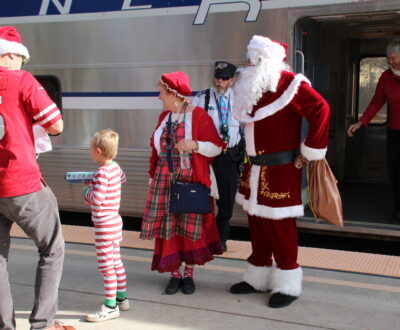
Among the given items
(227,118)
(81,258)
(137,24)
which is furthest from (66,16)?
(81,258)

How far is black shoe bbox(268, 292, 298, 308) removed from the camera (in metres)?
3.21

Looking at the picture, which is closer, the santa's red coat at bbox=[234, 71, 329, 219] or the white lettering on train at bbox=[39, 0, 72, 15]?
the santa's red coat at bbox=[234, 71, 329, 219]

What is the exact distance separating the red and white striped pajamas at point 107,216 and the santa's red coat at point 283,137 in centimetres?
87

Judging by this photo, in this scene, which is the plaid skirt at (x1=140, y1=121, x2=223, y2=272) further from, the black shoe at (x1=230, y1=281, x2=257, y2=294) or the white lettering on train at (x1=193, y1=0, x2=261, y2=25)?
the white lettering on train at (x1=193, y1=0, x2=261, y2=25)

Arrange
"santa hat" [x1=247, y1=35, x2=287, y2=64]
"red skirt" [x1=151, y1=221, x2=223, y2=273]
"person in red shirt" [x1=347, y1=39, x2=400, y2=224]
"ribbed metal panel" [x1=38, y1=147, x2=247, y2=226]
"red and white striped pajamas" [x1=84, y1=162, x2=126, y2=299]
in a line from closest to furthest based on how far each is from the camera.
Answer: "red and white striped pajamas" [x1=84, y1=162, x2=126, y2=299] → "santa hat" [x1=247, y1=35, x2=287, y2=64] → "red skirt" [x1=151, y1=221, x2=223, y2=273] → "person in red shirt" [x1=347, y1=39, x2=400, y2=224] → "ribbed metal panel" [x1=38, y1=147, x2=247, y2=226]

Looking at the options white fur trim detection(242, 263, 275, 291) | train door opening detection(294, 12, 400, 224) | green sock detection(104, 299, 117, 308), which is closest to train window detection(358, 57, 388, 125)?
train door opening detection(294, 12, 400, 224)

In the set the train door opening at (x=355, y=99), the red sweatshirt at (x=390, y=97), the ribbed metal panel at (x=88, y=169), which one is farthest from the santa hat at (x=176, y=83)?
the train door opening at (x=355, y=99)

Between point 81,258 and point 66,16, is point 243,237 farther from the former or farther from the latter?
point 66,16

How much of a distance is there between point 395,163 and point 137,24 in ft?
9.16

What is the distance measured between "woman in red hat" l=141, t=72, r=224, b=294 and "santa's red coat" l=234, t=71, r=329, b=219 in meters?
0.28

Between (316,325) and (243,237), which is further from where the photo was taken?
(243,237)

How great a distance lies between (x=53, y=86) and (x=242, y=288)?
10.0 feet

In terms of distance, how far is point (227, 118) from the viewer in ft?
13.7

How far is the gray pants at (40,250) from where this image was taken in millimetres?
2619
